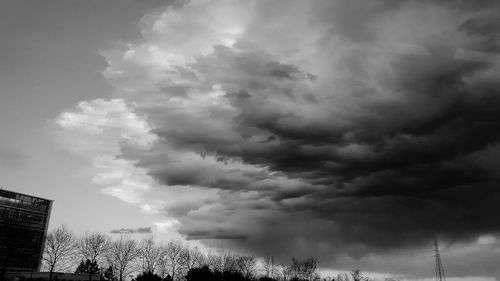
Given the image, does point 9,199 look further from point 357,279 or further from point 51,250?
point 357,279

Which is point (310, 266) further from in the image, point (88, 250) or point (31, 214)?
point (31, 214)

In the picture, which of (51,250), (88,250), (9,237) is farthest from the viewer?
(88,250)

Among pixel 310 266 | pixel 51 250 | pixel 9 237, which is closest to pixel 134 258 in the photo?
pixel 51 250

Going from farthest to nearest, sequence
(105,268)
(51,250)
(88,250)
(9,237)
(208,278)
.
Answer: (105,268) < (88,250) < (51,250) < (9,237) < (208,278)

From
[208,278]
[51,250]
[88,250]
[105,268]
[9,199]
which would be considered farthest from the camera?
[9,199]

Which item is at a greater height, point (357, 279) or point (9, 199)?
point (9, 199)

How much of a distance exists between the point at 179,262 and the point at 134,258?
19.1 meters

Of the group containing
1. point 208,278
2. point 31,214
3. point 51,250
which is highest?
point 31,214

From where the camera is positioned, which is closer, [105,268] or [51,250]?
[51,250]

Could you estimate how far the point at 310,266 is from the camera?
19612 cm

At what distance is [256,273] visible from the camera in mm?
195125

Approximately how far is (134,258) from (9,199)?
236ft

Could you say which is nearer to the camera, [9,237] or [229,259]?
[9,237]

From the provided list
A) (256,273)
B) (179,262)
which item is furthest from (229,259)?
(179,262)
